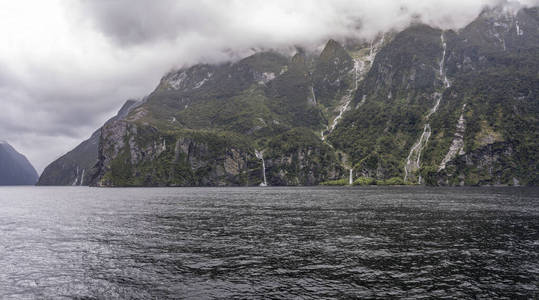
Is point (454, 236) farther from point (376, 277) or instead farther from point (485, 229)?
point (376, 277)

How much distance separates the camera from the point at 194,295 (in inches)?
923

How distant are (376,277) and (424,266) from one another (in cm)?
642

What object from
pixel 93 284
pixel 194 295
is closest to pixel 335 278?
pixel 194 295

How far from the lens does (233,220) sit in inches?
2463

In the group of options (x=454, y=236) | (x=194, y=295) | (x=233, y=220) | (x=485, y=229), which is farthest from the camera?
(x=233, y=220)

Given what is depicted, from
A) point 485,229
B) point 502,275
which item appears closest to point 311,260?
point 502,275

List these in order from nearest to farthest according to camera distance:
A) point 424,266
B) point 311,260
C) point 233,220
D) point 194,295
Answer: point 194,295
point 424,266
point 311,260
point 233,220

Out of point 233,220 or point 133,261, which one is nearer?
point 133,261

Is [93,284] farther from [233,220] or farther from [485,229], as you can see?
[485,229]

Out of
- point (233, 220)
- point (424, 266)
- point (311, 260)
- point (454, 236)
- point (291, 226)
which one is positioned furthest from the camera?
point (233, 220)

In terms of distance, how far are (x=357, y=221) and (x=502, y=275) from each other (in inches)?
1236

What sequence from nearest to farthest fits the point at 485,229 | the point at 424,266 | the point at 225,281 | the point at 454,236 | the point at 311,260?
the point at 225,281 < the point at 424,266 < the point at 311,260 < the point at 454,236 < the point at 485,229

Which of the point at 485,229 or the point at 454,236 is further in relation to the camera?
the point at 485,229

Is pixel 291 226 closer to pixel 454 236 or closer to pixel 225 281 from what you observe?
pixel 454 236
